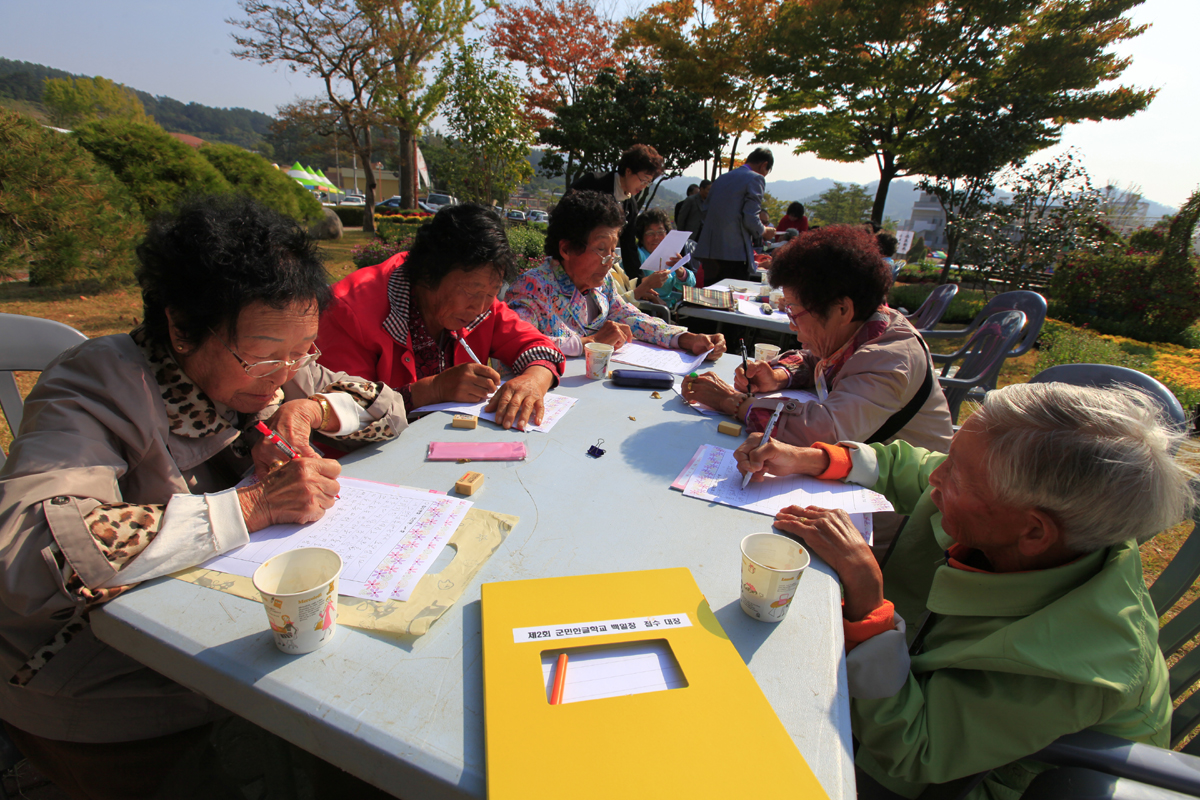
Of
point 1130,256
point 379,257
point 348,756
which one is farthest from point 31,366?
point 1130,256

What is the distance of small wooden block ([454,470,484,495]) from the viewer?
1419 mm

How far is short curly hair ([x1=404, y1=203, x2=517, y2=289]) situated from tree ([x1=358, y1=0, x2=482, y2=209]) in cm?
1645

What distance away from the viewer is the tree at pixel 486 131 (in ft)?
36.7

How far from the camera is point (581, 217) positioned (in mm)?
2879

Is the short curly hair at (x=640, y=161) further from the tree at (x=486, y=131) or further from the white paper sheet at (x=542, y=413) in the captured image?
the tree at (x=486, y=131)

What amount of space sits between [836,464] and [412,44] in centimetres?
1979

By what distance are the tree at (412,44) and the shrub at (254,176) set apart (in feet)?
21.5

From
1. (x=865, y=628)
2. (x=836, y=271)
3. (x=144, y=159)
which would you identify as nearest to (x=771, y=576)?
(x=865, y=628)

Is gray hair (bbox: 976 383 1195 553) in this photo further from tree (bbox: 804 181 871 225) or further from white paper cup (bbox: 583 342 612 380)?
tree (bbox: 804 181 871 225)

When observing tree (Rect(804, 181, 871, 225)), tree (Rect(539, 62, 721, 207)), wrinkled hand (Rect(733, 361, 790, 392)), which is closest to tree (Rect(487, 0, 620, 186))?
tree (Rect(539, 62, 721, 207))

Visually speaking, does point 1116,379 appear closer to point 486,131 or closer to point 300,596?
point 300,596

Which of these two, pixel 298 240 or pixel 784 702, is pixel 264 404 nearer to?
pixel 298 240

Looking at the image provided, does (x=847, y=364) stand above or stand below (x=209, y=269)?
below

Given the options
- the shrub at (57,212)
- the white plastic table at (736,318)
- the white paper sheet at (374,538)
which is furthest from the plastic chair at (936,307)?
the shrub at (57,212)
